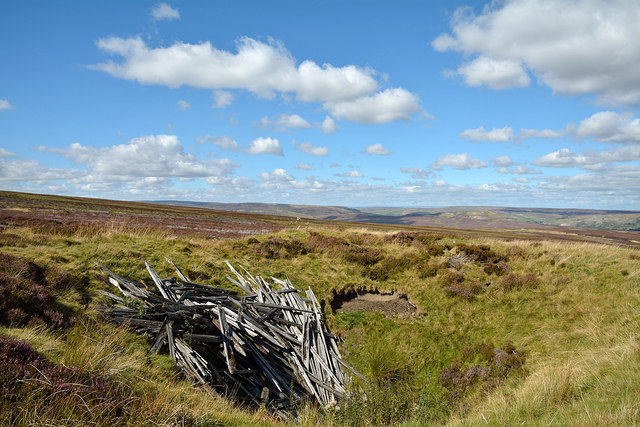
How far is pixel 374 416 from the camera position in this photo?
24.7 feet

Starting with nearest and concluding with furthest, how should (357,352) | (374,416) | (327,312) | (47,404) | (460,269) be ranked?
(47,404)
(374,416)
(357,352)
(327,312)
(460,269)

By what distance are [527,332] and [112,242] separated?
61.9 ft

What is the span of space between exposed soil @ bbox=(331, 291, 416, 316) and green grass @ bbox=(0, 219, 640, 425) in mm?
479

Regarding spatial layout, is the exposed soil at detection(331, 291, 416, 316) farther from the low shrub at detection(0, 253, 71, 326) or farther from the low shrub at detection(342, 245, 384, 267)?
the low shrub at detection(0, 253, 71, 326)

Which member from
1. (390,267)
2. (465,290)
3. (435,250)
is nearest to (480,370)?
(465,290)

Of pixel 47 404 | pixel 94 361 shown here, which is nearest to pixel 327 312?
pixel 94 361

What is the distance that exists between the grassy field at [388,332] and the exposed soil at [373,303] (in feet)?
0.86

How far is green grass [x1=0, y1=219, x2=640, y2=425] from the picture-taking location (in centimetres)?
605

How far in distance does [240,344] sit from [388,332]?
6264 mm

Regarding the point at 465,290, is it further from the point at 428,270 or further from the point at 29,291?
the point at 29,291

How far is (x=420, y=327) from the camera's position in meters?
12.9

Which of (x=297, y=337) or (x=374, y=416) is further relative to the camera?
(x=297, y=337)

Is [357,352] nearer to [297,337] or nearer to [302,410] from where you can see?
[297,337]

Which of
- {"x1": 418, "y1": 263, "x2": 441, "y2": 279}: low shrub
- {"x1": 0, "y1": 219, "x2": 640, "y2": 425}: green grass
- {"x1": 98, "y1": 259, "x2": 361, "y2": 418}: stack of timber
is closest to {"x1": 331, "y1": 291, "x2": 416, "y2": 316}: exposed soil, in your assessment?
{"x1": 0, "y1": 219, "x2": 640, "y2": 425}: green grass
